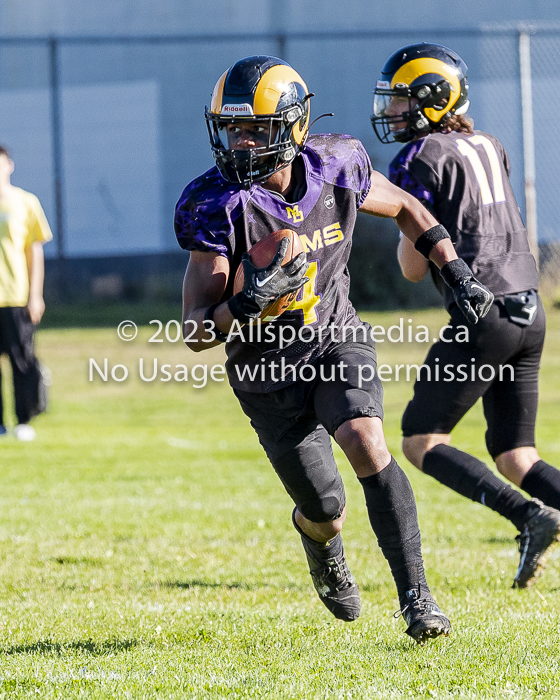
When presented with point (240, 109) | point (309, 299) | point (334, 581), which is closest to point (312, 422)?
point (309, 299)

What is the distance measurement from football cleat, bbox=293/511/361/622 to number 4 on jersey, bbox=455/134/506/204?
1.53 metres

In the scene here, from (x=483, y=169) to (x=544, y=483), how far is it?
4.31ft

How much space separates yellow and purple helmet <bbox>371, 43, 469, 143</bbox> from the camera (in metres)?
4.09

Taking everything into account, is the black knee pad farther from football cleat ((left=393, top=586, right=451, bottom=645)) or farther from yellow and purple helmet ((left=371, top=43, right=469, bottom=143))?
yellow and purple helmet ((left=371, top=43, right=469, bottom=143))

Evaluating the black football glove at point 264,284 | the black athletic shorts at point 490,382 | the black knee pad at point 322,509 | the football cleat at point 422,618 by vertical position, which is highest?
the black football glove at point 264,284

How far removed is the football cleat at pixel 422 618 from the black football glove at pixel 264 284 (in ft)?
3.28

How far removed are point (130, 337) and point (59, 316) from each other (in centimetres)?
188

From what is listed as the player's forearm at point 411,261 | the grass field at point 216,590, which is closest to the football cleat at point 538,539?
the grass field at point 216,590

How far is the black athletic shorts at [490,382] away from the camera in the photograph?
12.8ft

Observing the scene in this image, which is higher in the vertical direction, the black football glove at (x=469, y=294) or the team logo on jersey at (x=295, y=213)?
the team logo on jersey at (x=295, y=213)

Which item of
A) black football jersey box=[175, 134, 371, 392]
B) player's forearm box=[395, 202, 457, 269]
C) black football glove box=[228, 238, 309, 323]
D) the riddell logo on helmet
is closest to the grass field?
black football jersey box=[175, 134, 371, 392]

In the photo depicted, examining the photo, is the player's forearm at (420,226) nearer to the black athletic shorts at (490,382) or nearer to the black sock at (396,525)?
the black athletic shorts at (490,382)

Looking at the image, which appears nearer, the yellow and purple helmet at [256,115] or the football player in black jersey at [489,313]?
the yellow and purple helmet at [256,115]

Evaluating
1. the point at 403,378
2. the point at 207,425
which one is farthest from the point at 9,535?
the point at 403,378
